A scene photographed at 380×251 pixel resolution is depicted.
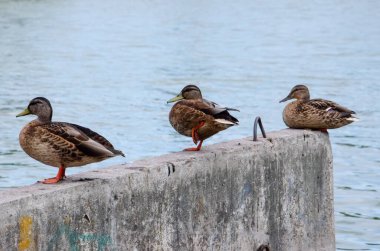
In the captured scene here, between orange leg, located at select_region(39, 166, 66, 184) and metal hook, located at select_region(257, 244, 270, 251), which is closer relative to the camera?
orange leg, located at select_region(39, 166, 66, 184)

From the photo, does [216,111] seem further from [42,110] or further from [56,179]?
[56,179]

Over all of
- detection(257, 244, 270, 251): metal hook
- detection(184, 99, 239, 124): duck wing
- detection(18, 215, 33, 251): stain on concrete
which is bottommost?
detection(257, 244, 270, 251): metal hook

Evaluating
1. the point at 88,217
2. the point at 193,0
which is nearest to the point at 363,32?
the point at 193,0

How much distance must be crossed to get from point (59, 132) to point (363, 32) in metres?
41.9

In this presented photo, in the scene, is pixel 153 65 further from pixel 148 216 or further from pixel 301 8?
pixel 301 8

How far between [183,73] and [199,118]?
23583mm

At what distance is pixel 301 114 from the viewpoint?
35.5ft

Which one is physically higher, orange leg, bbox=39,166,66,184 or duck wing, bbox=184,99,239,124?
duck wing, bbox=184,99,239,124

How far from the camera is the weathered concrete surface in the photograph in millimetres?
7551

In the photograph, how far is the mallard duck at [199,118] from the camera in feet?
31.7

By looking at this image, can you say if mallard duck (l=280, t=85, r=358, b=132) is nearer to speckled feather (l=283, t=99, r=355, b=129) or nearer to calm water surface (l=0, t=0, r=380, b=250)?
speckled feather (l=283, t=99, r=355, b=129)

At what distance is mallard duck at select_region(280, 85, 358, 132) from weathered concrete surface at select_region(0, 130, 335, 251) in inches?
15.5

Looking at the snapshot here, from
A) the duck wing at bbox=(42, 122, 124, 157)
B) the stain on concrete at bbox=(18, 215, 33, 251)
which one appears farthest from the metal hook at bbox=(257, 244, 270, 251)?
the stain on concrete at bbox=(18, 215, 33, 251)

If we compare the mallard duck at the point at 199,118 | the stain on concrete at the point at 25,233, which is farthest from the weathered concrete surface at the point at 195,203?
the mallard duck at the point at 199,118
